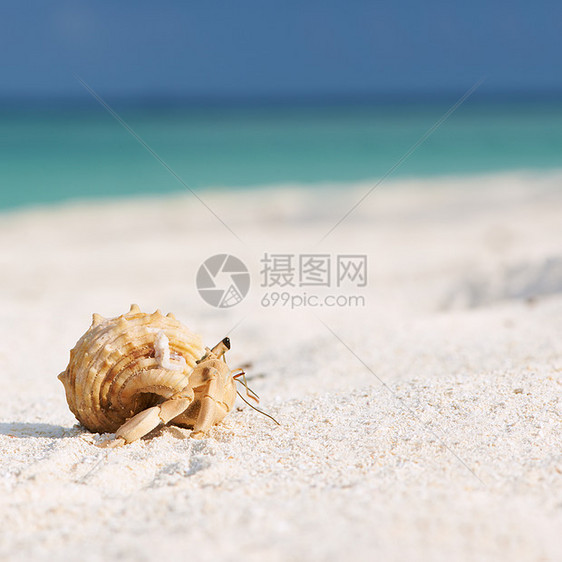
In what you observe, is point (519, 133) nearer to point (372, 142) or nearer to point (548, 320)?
point (372, 142)

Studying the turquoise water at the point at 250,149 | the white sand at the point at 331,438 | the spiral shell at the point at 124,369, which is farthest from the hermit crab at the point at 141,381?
the turquoise water at the point at 250,149

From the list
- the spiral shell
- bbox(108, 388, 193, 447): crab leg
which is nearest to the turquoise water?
the spiral shell

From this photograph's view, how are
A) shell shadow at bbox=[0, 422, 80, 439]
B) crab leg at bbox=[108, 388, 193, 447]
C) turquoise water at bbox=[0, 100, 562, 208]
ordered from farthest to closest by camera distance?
turquoise water at bbox=[0, 100, 562, 208] → shell shadow at bbox=[0, 422, 80, 439] → crab leg at bbox=[108, 388, 193, 447]

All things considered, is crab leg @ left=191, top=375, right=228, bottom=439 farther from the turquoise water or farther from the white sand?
the turquoise water

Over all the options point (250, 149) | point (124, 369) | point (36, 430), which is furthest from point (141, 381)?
point (250, 149)

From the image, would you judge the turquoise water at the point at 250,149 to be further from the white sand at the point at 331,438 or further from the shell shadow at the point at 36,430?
the shell shadow at the point at 36,430

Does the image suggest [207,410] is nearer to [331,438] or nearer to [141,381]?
[141,381]

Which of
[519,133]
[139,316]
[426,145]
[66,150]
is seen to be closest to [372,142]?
[426,145]
